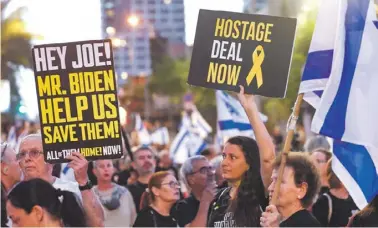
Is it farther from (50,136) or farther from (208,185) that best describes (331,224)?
(50,136)

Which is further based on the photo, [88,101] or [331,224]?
[331,224]

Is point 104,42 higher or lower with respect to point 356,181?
higher

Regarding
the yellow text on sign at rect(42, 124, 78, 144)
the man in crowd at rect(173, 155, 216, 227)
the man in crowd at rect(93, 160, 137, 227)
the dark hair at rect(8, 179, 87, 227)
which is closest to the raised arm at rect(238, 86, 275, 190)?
the dark hair at rect(8, 179, 87, 227)

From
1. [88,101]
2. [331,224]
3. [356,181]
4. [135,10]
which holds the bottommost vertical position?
[331,224]

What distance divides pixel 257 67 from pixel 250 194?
2.41 ft

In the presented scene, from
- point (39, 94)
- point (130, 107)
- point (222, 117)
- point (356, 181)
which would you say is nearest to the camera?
point (356, 181)

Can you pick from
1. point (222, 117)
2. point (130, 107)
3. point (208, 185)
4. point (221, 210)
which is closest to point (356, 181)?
point (221, 210)

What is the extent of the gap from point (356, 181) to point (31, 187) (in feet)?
5.96

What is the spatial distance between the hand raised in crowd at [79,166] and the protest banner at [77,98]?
5.3 inches

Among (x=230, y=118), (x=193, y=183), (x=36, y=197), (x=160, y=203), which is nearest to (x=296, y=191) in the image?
(x=36, y=197)

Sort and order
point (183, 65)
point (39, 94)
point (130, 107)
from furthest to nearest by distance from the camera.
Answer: point (130, 107)
point (183, 65)
point (39, 94)

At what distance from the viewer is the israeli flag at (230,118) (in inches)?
564

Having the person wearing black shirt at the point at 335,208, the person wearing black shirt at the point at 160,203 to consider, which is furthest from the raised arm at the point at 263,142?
the person wearing black shirt at the point at 335,208

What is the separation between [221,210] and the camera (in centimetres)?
646
